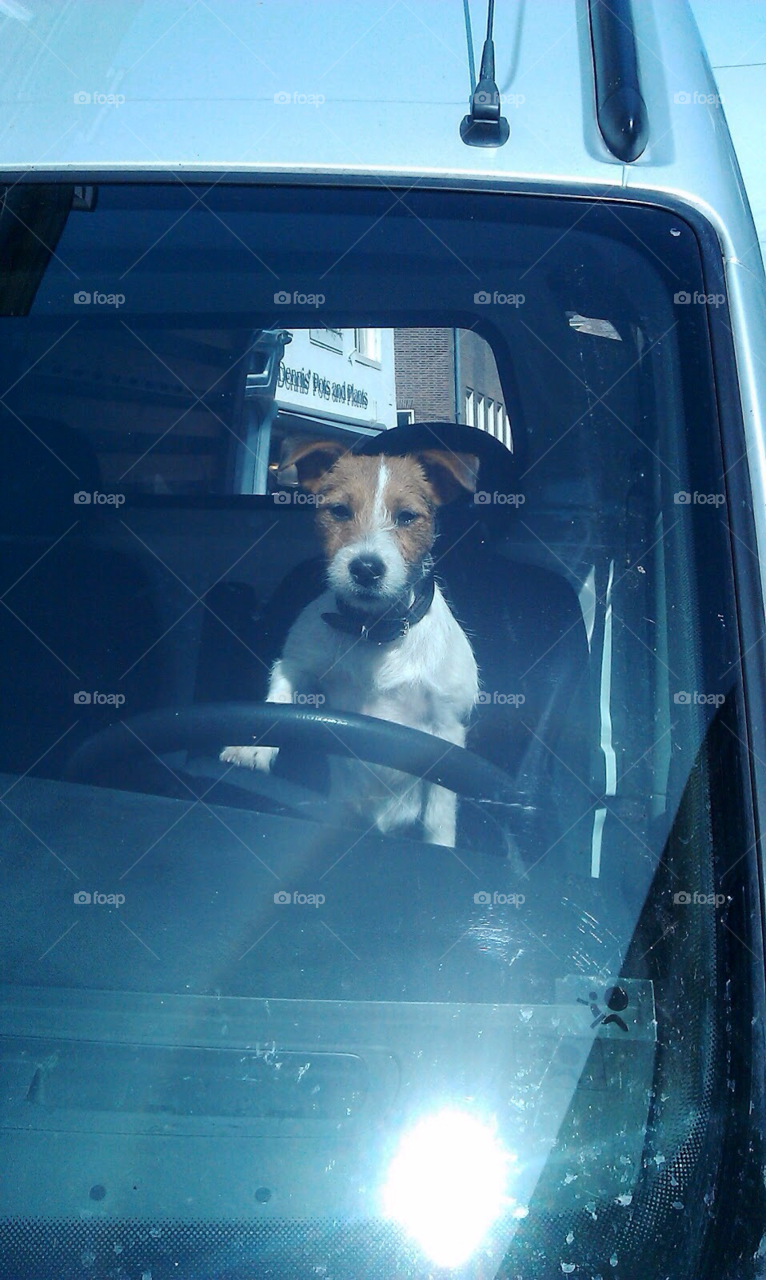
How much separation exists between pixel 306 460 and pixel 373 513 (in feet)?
0.75

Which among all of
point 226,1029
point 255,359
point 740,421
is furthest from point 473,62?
point 226,1029

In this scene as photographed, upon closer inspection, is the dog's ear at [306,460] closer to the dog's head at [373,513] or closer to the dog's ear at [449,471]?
the dog's head at [373,513]

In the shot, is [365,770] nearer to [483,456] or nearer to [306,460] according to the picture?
[483,456]

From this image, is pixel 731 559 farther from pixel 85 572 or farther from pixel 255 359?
pixel 255 359

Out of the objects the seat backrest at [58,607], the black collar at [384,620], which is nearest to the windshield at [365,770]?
the seat backrest at [58,607]

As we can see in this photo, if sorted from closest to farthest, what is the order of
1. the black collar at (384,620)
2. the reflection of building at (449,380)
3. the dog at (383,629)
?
1. the dog at (383,629)
2. the reflection of building at (449,380)
3. the black collar at (384,620)

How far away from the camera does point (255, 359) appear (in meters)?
2.09

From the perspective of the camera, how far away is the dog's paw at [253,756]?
155 centimetres

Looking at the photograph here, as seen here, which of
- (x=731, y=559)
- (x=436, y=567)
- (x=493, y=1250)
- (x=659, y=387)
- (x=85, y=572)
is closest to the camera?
(x=493, y=1250)

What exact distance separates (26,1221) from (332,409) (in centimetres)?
160

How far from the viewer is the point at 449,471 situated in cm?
206

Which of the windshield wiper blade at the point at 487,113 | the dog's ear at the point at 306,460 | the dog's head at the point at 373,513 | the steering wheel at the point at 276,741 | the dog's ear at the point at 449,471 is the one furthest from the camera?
the dog's ear at the point at 306,460

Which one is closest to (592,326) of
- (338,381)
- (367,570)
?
(338,381)

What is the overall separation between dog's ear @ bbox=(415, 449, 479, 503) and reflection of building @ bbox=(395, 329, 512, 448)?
95mm
